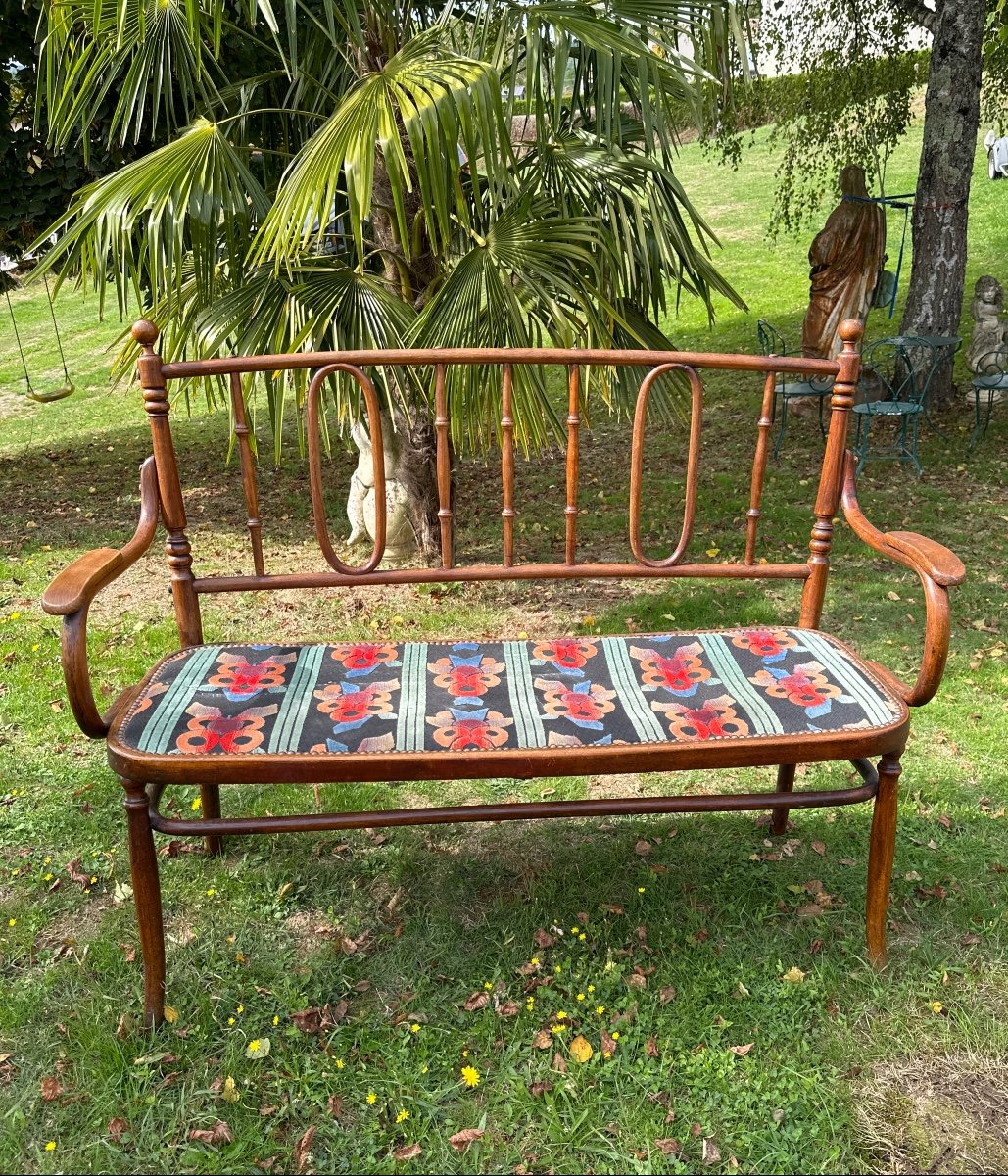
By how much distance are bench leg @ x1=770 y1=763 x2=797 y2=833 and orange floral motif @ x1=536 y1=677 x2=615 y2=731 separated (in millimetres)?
653

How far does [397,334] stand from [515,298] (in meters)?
0.52

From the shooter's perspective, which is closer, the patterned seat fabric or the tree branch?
the patterned seat fabric

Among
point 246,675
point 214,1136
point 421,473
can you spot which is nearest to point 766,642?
point 246,675

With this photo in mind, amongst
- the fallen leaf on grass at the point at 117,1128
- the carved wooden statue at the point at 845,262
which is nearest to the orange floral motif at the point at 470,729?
the fallen leaf on grass at the point at 117,1128

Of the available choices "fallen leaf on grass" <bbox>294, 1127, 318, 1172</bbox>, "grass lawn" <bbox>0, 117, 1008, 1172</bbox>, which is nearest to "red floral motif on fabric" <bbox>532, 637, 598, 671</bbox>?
"grass lawn" <bbox>0, 117, 1008, 1172</bbox>

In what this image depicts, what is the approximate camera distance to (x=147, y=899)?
2.15 m

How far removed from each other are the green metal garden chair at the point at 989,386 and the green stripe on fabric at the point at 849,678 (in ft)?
16.1

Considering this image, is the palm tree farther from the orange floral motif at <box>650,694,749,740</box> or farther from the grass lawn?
the orange floral motif at <box>650,694,749,740</box>

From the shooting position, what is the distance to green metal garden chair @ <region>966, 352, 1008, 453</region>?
22.2 feet

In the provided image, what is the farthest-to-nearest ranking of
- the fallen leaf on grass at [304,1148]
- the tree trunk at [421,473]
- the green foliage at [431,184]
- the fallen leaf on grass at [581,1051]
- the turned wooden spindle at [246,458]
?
the tree trunk at [421,473] < the green foliage at [431,184] < the turned wooden spindle at [246,458] < the fallen leaf on grass at [581,1051] < the fallen leaf on grass at [304,1148]

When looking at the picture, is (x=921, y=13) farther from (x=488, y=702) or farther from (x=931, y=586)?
(x=488, y=702)

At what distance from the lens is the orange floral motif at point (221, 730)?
6.66 feet

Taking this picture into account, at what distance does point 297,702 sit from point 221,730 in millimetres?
198

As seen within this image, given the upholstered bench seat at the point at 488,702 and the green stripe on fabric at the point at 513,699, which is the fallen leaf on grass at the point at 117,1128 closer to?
the upholstered bench seat at the point at 488,702
